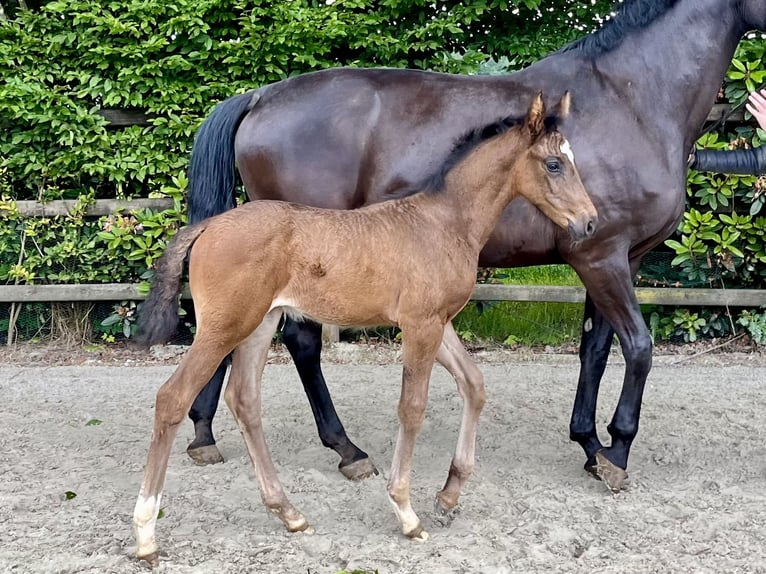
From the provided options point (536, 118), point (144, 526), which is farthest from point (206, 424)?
point (536, 118)

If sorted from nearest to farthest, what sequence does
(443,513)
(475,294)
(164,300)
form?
(164,300) → (443,513) → (475,294)

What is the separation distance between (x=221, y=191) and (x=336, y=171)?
0.62 meters

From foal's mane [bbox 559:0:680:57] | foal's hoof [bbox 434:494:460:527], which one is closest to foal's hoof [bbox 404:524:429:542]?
foal's hoof [bbox 434:494:460:527]

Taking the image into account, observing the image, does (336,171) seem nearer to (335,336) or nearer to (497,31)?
(335,336)

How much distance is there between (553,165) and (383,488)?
65.1 inches

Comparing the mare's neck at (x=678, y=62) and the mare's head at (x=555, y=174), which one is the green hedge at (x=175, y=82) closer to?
→ the mare's neck at (x=678, y=62)

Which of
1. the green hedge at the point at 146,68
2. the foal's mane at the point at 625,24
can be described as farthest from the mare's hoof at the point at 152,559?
the green hedge at the point at 146,68

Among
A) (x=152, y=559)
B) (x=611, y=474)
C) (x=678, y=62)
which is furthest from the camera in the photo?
(x=678, y=62)

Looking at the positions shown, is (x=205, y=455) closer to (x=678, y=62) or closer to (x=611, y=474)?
(x=611, y=474)

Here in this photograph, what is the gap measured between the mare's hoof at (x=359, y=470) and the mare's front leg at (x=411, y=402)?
0.73 m

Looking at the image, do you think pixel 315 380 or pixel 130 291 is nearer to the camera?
pixel 315 380

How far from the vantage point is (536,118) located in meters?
2.94

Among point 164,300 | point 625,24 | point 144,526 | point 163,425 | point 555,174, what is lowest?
point 144,526

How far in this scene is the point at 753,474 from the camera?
371 centimetres
